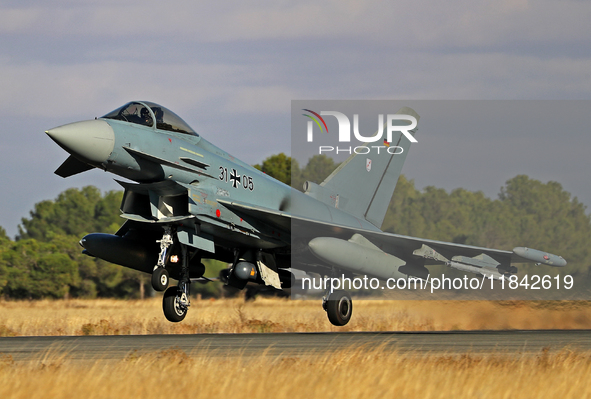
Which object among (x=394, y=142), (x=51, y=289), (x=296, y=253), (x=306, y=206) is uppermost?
(x=394, y=142)

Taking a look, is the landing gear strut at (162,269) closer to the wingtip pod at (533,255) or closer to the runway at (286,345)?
the runway at (286,345)

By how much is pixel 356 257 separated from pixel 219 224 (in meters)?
3.15

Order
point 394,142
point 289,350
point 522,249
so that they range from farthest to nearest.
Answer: point 394,142 → point 522,249 → point 289,350

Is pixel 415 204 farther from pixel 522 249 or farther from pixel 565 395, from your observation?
pixel 565 395

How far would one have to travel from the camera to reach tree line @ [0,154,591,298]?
22031mm

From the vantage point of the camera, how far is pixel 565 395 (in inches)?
297

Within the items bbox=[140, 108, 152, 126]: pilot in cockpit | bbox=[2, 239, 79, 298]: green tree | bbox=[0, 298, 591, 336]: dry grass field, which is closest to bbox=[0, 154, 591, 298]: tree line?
bbox=[2, 239, 79, 298]: green tree

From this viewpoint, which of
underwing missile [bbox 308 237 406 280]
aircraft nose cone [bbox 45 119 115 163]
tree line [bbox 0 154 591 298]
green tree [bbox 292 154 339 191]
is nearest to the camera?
aircraft nose cone [bbox 45 119 115 163]

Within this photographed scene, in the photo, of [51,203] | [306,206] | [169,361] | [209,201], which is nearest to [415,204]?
[306,206]

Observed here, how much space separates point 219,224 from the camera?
15.0 m

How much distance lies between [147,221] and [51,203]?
5446 centimetres

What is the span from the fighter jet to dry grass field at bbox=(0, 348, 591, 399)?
5177 mm

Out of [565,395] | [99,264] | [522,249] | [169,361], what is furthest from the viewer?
[99,264]

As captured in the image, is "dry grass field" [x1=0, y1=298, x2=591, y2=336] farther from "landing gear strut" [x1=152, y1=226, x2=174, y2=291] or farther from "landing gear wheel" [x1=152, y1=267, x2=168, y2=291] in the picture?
"landing gear wheel" [x1=152, y1=267, x2=168, y2=291]
